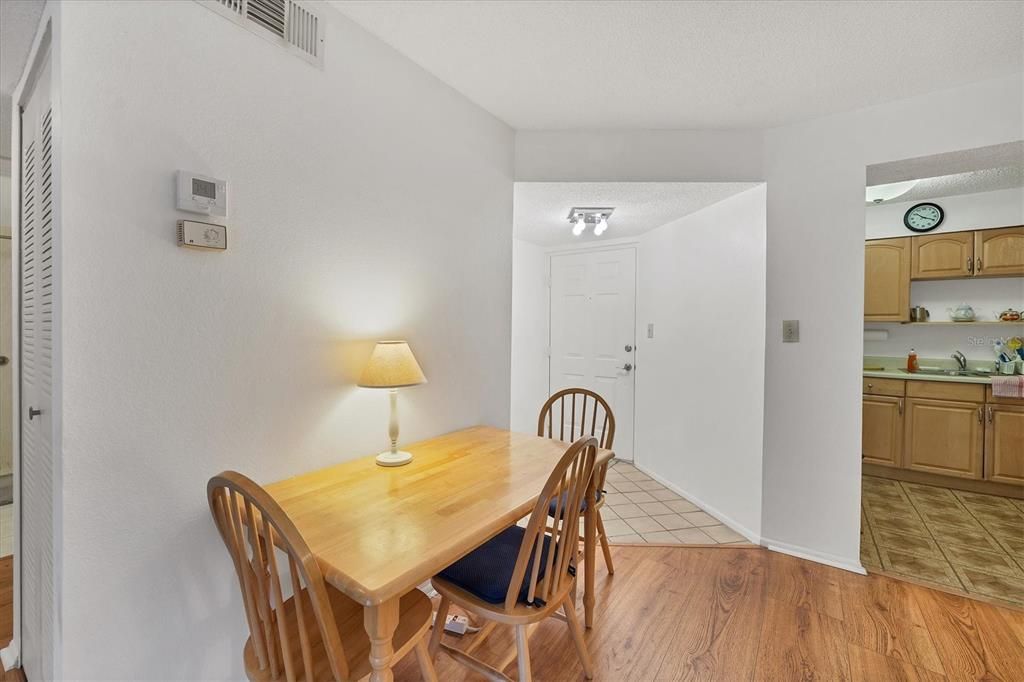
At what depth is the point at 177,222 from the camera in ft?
4.01

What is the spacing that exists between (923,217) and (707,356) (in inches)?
94.1

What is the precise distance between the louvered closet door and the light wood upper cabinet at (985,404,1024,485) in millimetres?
5026

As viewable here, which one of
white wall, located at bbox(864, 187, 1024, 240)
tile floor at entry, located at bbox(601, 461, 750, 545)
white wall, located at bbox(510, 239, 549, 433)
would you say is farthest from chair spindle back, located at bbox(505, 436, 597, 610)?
white wall, located at bbox(864, 187, 1024, 240)

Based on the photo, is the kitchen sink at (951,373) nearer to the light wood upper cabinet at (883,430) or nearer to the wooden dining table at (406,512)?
→ the light wood upper cabinet at (883,430)

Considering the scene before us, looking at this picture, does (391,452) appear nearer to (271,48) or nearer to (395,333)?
(395,333)

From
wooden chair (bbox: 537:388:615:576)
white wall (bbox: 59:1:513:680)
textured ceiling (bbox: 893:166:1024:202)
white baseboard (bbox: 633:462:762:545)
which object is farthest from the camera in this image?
textured ceiling (bbox: 893:166:1024:202)

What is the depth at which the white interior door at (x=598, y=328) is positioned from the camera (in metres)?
3.90

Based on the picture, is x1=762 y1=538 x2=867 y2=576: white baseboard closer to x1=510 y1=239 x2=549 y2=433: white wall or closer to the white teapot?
x1=510 y1=239 x2=549 y2=433: white wall

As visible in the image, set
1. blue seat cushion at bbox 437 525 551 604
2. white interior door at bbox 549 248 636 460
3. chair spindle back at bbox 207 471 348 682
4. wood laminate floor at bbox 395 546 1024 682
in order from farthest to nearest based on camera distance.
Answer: white interior door at bbox 549 248 636 460 → wood laminate floor at bbox 395 546 1024 682 → blue seat cushion at bbox 437 525 551 604 → chair spindle back at bbox 207 471 348 682

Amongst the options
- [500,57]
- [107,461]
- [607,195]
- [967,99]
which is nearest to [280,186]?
[107,461]

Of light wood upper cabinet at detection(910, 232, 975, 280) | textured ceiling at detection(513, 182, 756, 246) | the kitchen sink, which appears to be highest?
textured ceiling at detection(513, 182, 756, 246)

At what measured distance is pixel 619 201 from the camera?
9.61 feet

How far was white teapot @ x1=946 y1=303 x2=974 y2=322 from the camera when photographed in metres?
3.48

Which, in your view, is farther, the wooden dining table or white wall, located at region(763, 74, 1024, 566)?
white wall, located at region(763, 74, 1024, 566)
